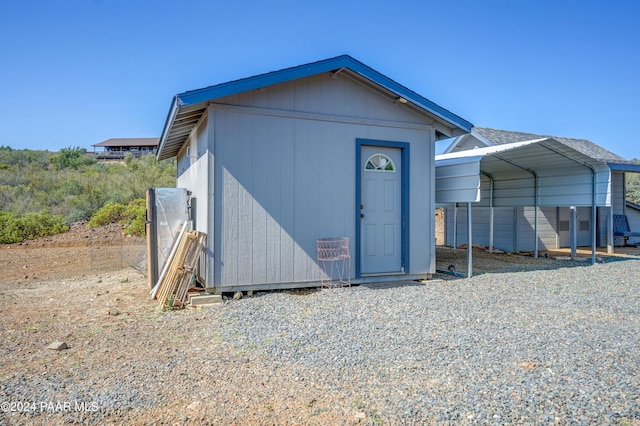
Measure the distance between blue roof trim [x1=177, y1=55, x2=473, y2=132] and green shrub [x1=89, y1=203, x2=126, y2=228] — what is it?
1150 cm

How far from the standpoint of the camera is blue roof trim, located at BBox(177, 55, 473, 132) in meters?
5.45

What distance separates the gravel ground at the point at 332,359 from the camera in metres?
2.53

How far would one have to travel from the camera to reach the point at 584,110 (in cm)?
1975

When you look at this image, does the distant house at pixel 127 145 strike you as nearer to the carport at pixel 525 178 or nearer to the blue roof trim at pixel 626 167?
the carport at pixel 525 178

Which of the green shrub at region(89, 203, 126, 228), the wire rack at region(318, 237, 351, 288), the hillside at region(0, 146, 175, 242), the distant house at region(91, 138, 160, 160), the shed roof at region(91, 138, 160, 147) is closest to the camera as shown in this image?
the wire rack at region(318, 237, 351, 288)

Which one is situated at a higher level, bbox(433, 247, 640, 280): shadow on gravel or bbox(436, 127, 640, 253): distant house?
bbox(436, 127, 640, 253): distant house

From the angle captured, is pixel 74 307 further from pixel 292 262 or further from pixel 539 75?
pixel 539 75

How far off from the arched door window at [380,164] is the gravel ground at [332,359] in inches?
86.1

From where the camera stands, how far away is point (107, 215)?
49.6 feet

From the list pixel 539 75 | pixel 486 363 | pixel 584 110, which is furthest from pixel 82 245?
pixel 584 110

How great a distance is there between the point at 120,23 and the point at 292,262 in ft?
22.1

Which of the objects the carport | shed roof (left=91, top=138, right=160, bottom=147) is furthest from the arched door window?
shed roof (left=91, top=138, right=160, bottom=147)

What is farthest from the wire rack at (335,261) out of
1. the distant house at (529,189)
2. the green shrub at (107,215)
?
the green shrub at (107,215)

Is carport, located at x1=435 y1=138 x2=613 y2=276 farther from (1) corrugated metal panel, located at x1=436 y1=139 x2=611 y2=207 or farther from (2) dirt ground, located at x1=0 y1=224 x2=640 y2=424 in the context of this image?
(2) dirt ground, located at x1=0 y1=224 x2=640 y2=424
